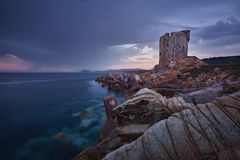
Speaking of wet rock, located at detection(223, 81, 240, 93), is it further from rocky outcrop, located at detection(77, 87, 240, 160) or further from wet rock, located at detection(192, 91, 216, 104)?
rocky outcrop, located at detection(77, 87, 240, 160)

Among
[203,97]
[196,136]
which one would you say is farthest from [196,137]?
[203,97]

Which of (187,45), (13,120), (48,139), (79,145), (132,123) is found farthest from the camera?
(187,45)

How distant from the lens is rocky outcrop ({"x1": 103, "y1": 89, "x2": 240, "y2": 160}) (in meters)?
2.32

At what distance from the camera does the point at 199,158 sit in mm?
2359

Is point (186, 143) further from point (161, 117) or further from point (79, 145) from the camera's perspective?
point (79, 145)

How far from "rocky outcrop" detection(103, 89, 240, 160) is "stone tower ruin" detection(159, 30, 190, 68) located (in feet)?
64.5

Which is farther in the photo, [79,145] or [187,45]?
[187,45]

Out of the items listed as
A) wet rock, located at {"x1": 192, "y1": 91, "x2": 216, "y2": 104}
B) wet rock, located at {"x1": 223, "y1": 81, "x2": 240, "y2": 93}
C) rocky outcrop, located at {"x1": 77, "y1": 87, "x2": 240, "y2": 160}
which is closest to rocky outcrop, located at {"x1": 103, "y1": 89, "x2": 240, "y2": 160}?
rocky outcrop, located at {"x1": 77, "y1": 87, "x2": 240, "y2": 160}

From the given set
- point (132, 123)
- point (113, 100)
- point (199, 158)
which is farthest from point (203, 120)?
point (113, 100)

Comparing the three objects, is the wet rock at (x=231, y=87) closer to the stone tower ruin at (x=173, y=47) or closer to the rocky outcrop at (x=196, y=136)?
the rocky outcrop at (x=196, y=136)

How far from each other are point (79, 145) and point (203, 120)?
641 centimetres

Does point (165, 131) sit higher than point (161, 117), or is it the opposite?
point (165, 131)

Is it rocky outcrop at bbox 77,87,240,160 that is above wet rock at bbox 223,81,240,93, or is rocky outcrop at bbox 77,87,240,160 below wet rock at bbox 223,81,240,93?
below

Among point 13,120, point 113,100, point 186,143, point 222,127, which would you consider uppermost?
point 222,127
